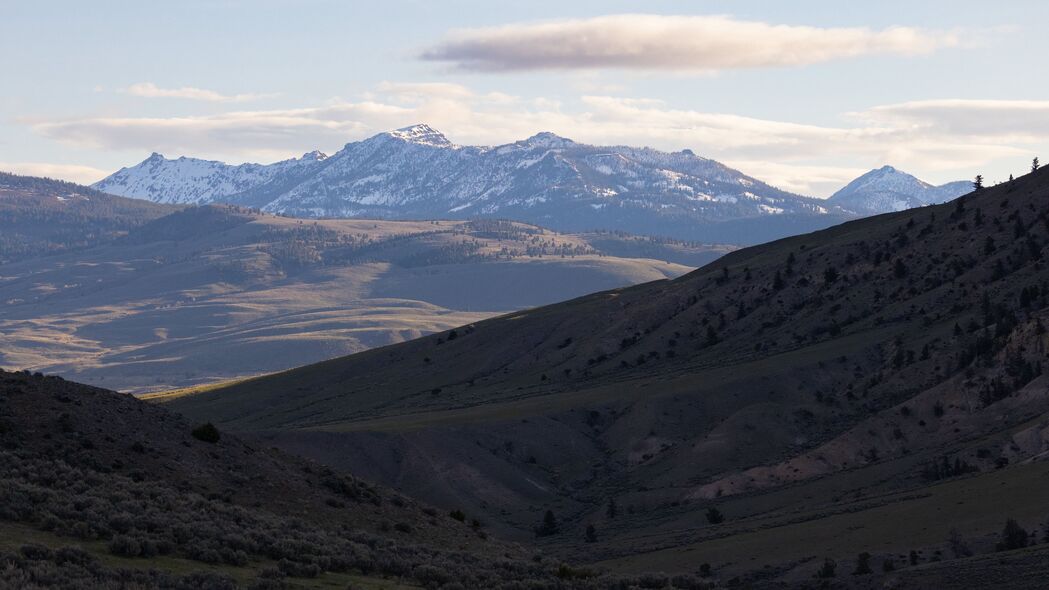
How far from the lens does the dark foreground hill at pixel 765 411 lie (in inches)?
2879

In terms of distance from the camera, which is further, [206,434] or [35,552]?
[206,434]

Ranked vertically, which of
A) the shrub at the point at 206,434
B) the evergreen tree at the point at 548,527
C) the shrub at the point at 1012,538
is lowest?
the evergreen tree at the point at 548,527

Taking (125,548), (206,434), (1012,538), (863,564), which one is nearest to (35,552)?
(125,548)

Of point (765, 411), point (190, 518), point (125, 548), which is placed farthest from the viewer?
point (765, 411)

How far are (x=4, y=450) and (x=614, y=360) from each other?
99991mm

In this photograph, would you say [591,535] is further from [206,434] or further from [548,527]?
[206,434]

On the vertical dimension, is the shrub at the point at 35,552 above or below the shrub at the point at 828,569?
above

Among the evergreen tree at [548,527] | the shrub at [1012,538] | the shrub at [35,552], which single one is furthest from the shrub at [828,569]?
the evergreen tree at [548,527]

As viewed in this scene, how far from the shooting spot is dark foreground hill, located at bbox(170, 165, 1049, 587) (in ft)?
240

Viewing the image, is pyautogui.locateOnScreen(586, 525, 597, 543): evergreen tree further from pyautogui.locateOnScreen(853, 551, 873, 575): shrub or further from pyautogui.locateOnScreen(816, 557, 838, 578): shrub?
pyautogui.locateOnScreen(853, 551, 873, 575): shrub

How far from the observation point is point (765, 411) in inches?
4341

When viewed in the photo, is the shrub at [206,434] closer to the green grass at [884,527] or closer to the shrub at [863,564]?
the green grass at [884,527]

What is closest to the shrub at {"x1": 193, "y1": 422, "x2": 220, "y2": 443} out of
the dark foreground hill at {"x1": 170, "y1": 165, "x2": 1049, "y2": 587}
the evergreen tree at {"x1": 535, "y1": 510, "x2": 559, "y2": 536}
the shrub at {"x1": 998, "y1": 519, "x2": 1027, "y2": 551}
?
the dark foreground hill at {"x1": 170, "y1": 165, "x2": 1049, "y2": 587}

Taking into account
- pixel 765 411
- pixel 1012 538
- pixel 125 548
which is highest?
pixel 125 548
